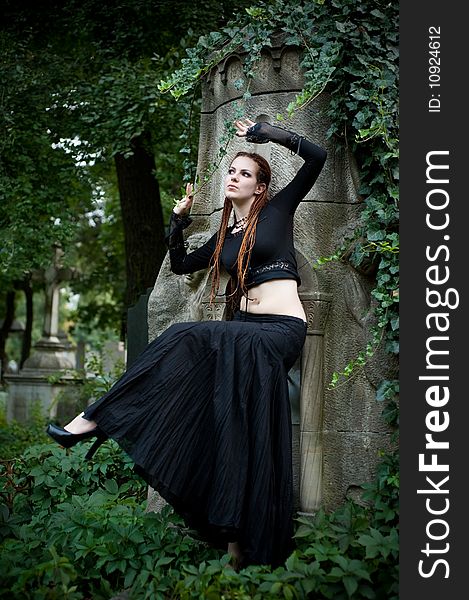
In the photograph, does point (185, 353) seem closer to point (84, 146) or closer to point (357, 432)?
point (357, 432)

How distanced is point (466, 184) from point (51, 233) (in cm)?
715

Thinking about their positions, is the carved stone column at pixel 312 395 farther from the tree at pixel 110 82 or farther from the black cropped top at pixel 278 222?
the tree at pixel 110 82

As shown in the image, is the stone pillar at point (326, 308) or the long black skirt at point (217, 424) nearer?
the long black skirt at point (217, 424)

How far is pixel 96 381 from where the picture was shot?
11945mm

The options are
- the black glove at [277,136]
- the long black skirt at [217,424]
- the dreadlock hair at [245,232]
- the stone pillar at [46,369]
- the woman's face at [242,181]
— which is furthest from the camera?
the stone pillar at [46,369]

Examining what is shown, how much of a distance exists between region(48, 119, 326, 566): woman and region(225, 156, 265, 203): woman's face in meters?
0.21

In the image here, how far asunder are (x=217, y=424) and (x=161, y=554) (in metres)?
0.77

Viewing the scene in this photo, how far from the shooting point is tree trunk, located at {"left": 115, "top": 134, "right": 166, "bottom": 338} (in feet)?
35.1

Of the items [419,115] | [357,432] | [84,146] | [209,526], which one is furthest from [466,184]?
[84,146]

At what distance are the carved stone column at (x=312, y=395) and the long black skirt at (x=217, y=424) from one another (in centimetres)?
52

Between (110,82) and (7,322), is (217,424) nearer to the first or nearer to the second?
(110,82)

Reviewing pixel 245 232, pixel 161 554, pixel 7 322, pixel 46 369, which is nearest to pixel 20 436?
pixel 46 369

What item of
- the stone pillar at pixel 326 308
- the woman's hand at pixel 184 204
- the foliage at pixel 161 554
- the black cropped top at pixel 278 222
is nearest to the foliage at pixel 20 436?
the foliage at pixel 161 554

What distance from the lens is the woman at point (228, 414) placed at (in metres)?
4.56
